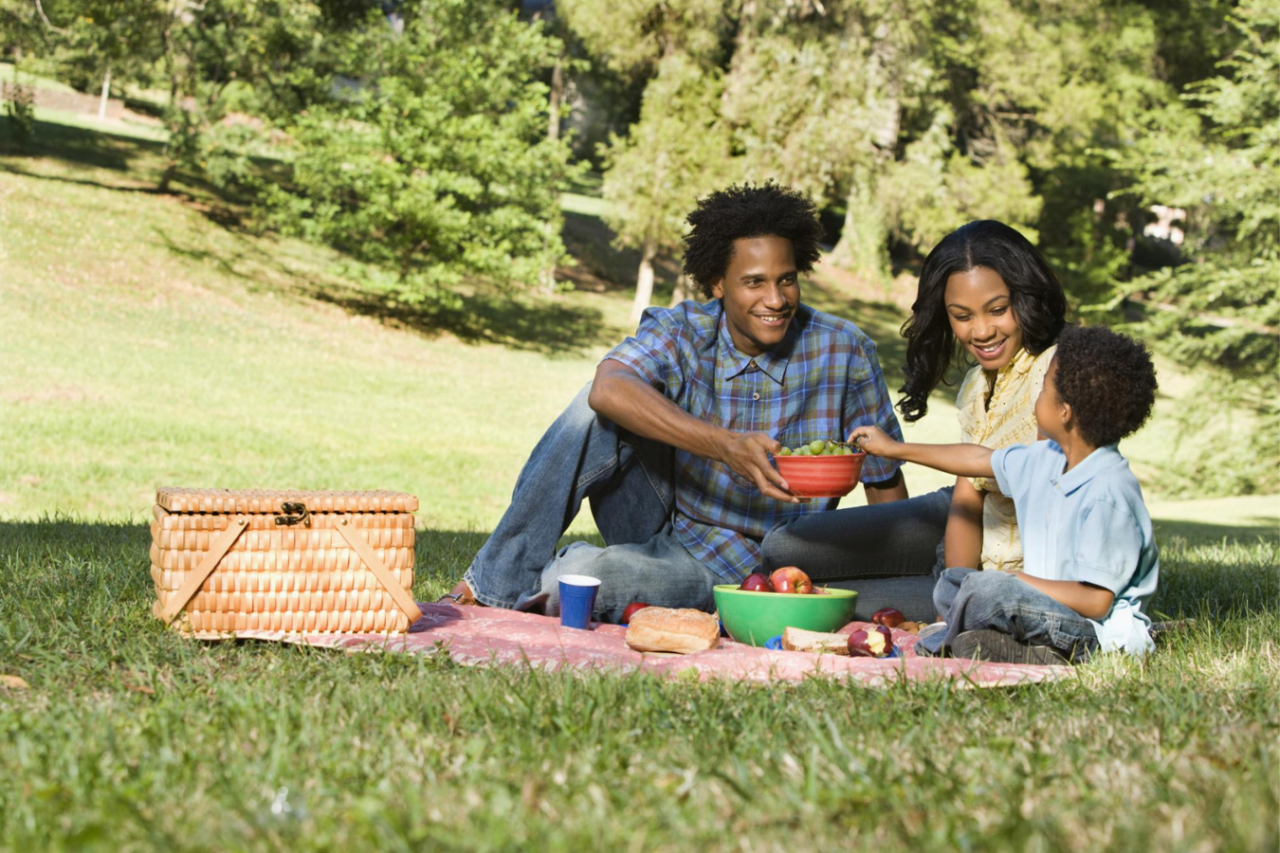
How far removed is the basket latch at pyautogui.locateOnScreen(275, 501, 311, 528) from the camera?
3936 mm

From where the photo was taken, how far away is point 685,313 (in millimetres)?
4969

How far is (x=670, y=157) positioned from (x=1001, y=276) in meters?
19.4

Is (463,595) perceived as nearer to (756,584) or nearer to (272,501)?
(272,501)

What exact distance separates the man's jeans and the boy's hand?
881mm

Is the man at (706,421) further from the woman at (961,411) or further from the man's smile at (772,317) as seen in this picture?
the woman at (961,411)

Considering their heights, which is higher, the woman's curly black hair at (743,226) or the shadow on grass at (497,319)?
the woman's curly black hair at (743,226)

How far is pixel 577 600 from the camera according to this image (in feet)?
14.3

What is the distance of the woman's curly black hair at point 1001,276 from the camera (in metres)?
4.31

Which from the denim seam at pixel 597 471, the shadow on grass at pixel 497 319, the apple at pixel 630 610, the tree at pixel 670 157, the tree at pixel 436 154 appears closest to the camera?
the apple at pixel 630 610

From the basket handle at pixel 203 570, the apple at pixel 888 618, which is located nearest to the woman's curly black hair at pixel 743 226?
the apple at pixel 888 618

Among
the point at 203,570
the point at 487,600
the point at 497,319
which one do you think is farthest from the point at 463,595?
the point at 497,319

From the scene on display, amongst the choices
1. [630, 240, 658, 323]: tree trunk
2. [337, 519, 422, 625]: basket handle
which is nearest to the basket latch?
[337, 519, 422, 625]: basket handle

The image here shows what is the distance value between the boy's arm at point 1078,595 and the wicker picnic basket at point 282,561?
1.98 m

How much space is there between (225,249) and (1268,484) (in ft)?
58.4
